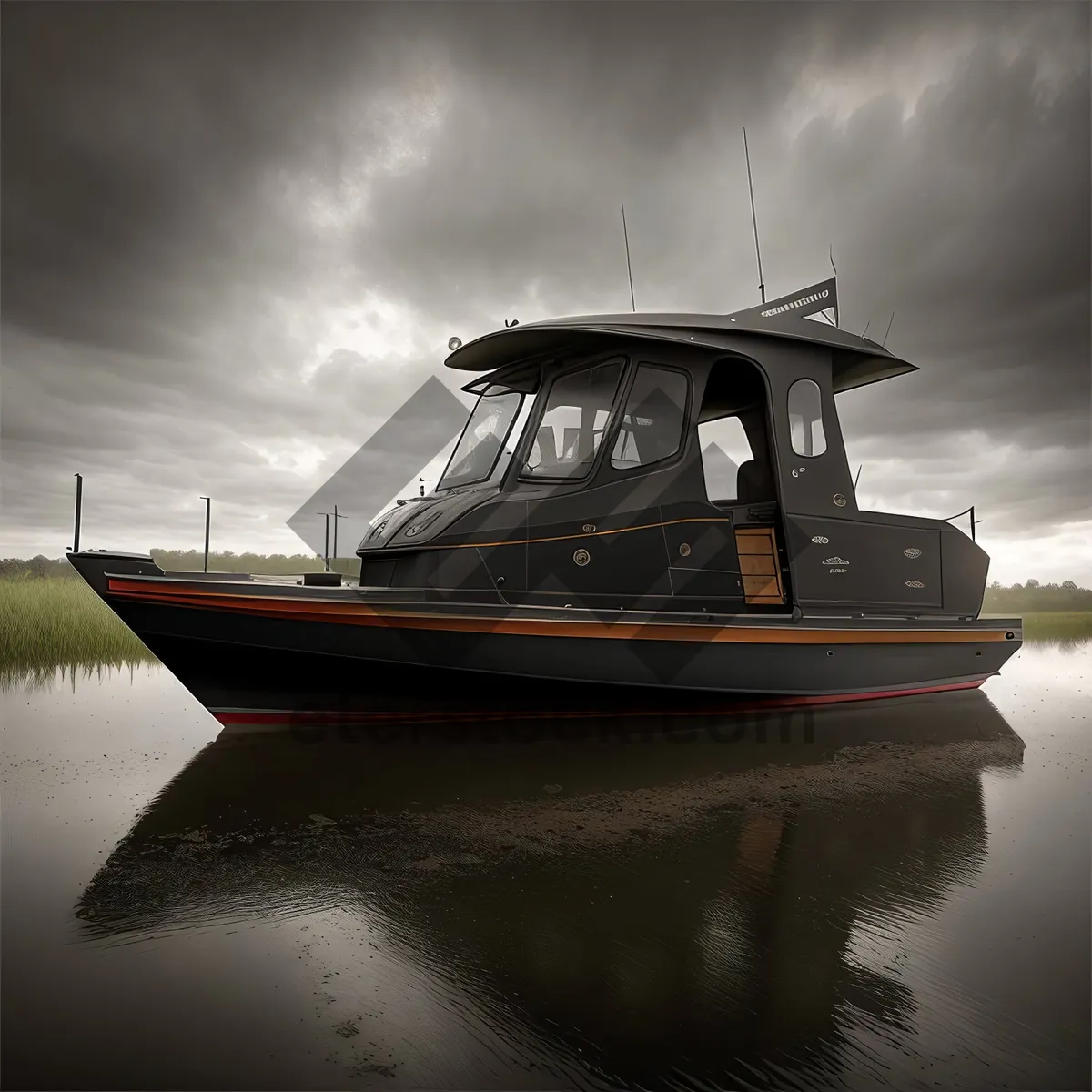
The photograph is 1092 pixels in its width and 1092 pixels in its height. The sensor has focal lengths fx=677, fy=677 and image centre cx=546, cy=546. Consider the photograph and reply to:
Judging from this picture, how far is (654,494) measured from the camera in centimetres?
497

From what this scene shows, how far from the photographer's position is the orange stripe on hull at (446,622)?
12.9ft

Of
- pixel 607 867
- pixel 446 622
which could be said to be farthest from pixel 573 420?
pixel 607 867

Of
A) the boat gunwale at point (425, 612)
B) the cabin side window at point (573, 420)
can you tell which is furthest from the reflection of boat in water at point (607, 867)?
the cabin side window at point (573, 420)

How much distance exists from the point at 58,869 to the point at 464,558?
8.77 feet

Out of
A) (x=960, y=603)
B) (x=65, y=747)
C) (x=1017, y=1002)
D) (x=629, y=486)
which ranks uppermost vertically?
(x=629, y=486)

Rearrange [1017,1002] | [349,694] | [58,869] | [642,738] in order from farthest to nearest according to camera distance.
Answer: [642,738]
[349,694]
[58,869]
[1017,1002]

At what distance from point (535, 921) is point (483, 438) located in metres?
4.11

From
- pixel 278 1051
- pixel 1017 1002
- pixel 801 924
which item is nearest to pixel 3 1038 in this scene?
pixel 278 1051

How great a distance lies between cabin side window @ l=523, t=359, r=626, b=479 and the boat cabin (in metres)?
0.01

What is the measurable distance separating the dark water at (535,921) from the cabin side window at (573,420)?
2.13 meters

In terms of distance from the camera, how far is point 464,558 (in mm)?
4570

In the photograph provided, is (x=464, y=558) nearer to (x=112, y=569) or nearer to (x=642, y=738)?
(x=642, y=738)

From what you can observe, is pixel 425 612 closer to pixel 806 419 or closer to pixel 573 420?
pixel 573 420

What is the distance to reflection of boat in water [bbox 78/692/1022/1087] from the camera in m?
1.66
